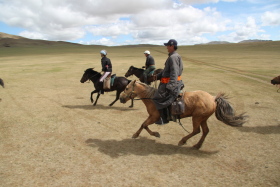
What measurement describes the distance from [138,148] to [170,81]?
7.22 feet

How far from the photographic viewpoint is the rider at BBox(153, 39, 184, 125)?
19.2 ft

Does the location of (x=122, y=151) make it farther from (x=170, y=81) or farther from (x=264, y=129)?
(x=264, y=129)

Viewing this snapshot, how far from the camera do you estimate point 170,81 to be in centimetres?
588

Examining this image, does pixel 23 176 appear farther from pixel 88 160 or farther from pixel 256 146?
pixel 256 146

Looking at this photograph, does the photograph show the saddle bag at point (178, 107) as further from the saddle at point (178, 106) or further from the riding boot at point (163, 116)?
the riding boot at point (163, 116)

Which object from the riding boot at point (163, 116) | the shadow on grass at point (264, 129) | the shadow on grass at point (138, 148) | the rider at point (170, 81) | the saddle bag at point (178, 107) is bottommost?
the shadow on grass at point (138, 148)

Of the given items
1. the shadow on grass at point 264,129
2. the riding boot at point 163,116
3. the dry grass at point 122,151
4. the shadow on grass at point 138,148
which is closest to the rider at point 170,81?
the riding boot at point 163,116

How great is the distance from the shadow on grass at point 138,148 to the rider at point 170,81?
1.08 m

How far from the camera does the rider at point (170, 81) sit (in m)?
5.86

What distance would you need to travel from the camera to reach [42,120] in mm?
8977

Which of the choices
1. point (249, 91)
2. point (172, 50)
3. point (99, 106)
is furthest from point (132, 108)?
point (249, 91)

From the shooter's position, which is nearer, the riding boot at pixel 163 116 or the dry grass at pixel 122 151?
the dry grass at pixel 122 151

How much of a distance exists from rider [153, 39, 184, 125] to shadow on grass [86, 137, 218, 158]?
1.08m

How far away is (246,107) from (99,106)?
722cm
